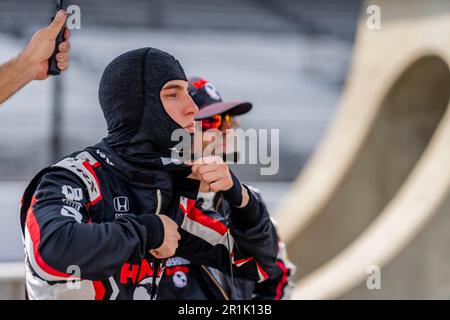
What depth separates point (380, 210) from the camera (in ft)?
28.0

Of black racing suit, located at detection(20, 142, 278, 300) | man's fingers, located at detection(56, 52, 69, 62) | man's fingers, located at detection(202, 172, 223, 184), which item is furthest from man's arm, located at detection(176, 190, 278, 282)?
man's fingers, located at detection(56, 52, 69, 62)

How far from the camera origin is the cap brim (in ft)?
12.3

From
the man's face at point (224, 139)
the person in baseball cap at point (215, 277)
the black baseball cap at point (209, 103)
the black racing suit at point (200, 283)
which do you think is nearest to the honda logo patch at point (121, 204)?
the person in baseball cap at point (215, 277)

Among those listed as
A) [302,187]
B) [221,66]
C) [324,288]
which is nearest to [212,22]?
[221,66]

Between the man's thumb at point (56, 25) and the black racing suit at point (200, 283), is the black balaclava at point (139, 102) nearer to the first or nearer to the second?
the man's thumb at point (56, 25)

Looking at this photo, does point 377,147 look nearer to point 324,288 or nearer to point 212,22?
point 324,288

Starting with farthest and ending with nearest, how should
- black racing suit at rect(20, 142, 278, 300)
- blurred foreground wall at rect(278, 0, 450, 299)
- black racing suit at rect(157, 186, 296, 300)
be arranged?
blurred foreground wall at rect(278, 0, 450, 299) < black racing suit at rect(157, 186, 296, 300) < black racing suit at rect(20, 142, 278, 300)

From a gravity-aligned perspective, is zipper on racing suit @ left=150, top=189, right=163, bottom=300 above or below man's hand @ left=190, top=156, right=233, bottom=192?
below

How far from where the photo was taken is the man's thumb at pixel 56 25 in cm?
246

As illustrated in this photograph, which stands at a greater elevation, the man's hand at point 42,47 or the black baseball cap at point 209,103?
the man's hand at point 42,47

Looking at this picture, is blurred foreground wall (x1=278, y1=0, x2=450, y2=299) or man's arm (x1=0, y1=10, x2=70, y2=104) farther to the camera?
blurred foreground wall (x1=278, y1=0, x2=450, y2=299)

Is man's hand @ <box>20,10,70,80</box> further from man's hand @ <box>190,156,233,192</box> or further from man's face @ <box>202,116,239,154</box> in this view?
man's face @ <box>202,116,239,154</box>

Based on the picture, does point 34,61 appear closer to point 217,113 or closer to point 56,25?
point 56,25

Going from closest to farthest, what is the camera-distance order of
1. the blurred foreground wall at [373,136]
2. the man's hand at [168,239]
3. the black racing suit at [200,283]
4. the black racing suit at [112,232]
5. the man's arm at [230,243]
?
the black racing suit at [112,232] → the man's hand at [168,239] → the man's arm at [230,243] → the black racing suit at [200,283] → the blurred foreground wall at [373,136]
